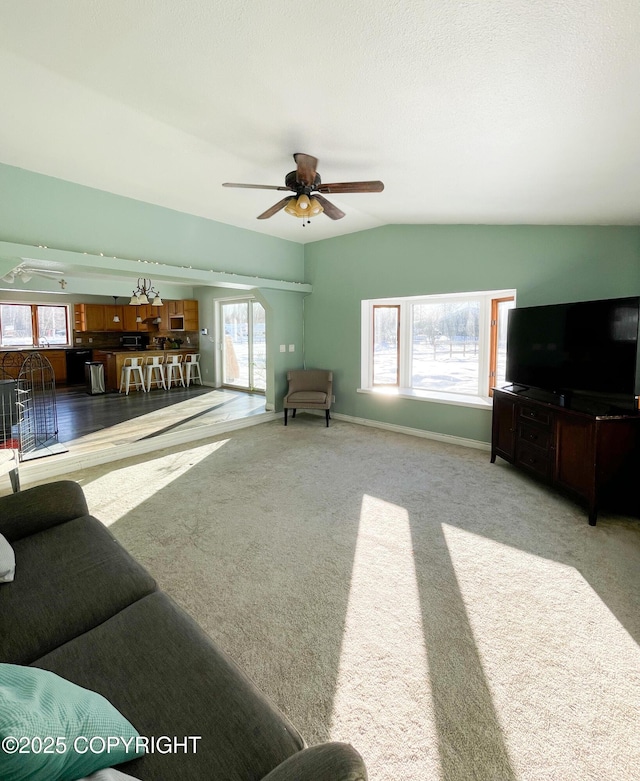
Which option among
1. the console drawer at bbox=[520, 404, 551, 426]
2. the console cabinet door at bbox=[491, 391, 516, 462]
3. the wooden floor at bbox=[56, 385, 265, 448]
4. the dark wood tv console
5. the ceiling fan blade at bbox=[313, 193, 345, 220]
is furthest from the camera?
the wooden floor at bbox=[56, 385, 265, 448]

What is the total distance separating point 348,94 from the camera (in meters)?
→ 2.09

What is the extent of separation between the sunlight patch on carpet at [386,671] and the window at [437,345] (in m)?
3.22

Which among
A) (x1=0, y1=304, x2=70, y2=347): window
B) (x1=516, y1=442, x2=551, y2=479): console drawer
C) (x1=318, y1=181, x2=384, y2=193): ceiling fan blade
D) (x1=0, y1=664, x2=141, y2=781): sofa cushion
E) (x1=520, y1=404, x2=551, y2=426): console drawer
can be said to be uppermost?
(x1=318, y1=181, x2=384, y2=193): ceiling fan blade

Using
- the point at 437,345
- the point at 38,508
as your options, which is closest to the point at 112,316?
the point at 437,345

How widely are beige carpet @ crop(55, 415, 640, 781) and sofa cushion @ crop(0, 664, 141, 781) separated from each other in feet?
2.78

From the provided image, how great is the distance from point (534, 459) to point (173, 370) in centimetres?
817

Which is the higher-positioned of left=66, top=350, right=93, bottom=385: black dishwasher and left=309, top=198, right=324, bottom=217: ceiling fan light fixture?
left=309, top=198, right=324, bottom=217: ceiling fan light fixture

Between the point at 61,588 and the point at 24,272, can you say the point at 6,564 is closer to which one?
the point at 61,588

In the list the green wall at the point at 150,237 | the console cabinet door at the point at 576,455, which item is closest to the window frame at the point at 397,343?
the green wall at the point at 150,237

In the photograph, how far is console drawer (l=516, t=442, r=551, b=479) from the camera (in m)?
3.42

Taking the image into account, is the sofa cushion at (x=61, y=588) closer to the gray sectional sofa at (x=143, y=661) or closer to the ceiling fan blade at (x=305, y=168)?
the gray sectional sofa at (x=143, y=661)

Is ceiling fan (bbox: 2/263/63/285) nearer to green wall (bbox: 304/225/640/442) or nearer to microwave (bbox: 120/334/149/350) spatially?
microwave (bbox: 120/334/149/350)

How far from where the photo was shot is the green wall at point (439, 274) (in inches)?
148

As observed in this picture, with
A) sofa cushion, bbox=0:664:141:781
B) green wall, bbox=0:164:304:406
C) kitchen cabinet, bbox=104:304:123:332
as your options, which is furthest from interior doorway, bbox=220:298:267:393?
sofa cushion, bbox=0:664:141:781
